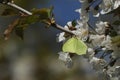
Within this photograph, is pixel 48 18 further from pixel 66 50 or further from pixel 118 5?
pixel 118 5

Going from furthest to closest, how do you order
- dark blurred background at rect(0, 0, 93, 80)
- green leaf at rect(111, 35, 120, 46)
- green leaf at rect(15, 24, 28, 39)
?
dark blurred background at rect(0, 0, 93, 80), green leaf at rect(15, 24, 28, 39), green leaf at rect(111, 35, 120, 46)

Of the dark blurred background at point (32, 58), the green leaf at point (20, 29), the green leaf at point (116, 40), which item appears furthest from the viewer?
the dark blurred background at point (32, 58)

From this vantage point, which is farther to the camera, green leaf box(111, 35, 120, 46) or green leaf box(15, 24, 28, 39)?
green leaf box(15, 24, 28, 39)

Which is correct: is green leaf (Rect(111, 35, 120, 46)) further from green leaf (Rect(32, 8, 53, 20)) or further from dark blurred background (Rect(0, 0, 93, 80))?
dark blurred background (Rect(0, 0, 93, 80))

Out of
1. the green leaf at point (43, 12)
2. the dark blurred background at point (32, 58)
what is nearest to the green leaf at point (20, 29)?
the green leaf at point (43, 12)

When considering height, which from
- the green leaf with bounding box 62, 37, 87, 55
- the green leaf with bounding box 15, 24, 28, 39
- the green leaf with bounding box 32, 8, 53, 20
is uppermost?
the green leaf with bounding box 32, 8, 53, 20

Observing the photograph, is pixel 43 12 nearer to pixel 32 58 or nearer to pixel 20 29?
pixel 20 29

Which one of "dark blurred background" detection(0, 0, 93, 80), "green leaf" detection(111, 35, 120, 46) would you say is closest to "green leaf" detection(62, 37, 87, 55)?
"green leaf" detection(111, 35, 120, 46)

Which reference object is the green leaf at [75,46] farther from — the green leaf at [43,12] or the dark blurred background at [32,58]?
the dark blurred background at [32,58]

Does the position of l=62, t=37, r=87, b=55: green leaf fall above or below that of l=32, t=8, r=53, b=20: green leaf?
below

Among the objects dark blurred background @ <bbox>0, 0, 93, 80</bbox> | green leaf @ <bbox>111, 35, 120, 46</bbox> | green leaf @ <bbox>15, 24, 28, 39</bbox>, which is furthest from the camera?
dark blurred background @ <bbox>0, 0, 93, 80</bbox>
